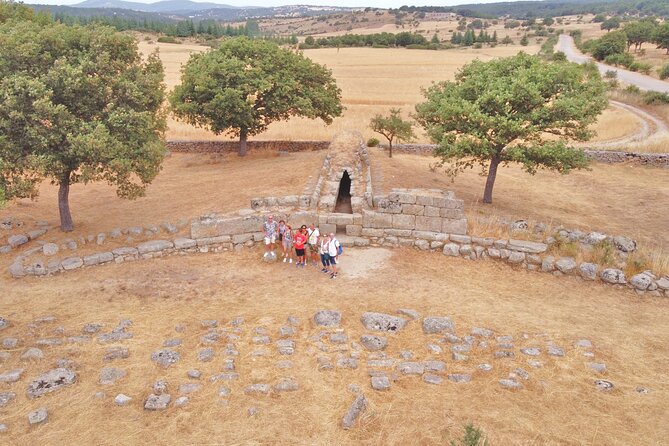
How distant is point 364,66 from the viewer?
69.9 meters

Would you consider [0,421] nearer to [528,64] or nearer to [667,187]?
[528,64]

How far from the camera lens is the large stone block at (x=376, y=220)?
16.7 metres

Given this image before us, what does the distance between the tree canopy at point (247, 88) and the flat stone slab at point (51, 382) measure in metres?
17.9

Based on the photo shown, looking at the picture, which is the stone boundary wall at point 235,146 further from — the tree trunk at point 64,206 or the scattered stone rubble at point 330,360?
the scattered stone rubble at point 330,360

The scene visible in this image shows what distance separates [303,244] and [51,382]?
7507 millimetres

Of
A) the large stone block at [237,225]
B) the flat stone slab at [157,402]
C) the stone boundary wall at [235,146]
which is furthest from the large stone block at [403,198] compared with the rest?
the stone boundary wall at [235,146]

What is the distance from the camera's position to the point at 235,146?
31984 mm

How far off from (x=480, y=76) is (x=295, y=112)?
11.4 m

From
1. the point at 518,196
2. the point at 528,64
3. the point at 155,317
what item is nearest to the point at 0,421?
the point at 155,317

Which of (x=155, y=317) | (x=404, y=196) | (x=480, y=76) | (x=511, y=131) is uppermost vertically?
(x=480, y=76)

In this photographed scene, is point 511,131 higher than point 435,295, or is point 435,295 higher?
point 511,131

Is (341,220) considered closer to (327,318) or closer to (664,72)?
(327,318)

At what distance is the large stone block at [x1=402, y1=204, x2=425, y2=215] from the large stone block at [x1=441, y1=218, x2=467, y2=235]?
31.3 inches

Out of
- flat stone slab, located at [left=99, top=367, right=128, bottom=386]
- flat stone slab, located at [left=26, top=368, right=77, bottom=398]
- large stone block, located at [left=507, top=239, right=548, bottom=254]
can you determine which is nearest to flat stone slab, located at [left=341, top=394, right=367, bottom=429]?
flat stone slab, located at [left=99, top=367, right=128, bottom=386]
